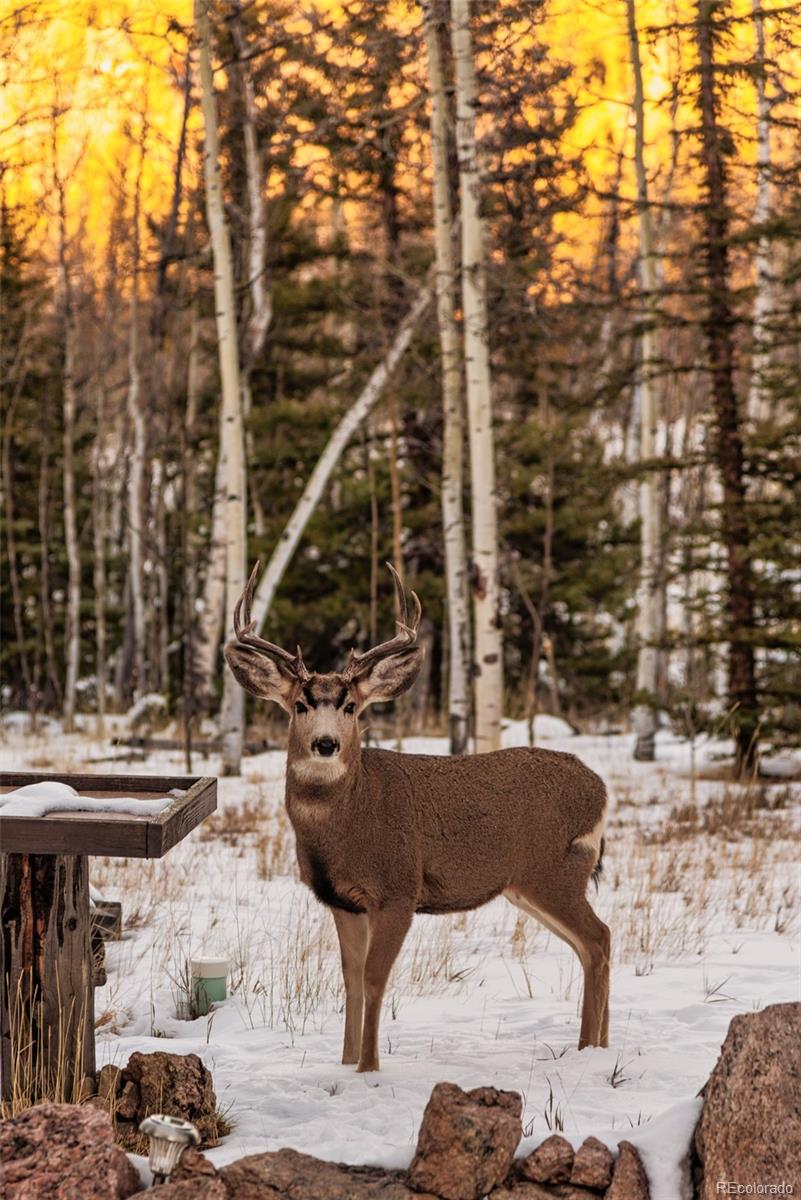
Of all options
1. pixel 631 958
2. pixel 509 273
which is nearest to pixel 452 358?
pixel 509 273

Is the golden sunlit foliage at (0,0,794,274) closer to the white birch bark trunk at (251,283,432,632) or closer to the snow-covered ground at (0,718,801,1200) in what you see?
the white birch bark trunk at (251,283,432,632)

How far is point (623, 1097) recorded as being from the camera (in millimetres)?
4770

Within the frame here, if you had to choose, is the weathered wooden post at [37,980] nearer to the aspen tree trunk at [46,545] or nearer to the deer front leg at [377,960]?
the deer front leg at [377,960]

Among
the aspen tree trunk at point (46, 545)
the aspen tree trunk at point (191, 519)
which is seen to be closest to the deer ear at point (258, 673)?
the aspen tree trunk at point (191, 519)

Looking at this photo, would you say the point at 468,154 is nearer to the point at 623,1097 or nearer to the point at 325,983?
the point at 325,983

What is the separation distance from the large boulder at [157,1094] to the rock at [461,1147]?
2.66 ft

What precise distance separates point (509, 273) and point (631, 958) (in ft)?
33.4

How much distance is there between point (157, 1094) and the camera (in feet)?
14.4

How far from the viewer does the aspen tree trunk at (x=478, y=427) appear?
11922 mm

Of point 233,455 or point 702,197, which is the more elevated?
point 702,197

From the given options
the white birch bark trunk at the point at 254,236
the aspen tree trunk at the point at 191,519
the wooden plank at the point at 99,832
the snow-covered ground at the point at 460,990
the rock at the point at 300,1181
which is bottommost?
the snow-covered ground at the point at 460,990

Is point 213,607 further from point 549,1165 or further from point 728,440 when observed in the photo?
point 549,1165

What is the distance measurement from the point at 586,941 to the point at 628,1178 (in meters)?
1.31

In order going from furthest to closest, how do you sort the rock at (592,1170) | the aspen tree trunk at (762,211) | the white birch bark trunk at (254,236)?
the white birch bark trunk at (254,236) < the aspen tree trunk at (762,211) < the rock at (592,1170)
